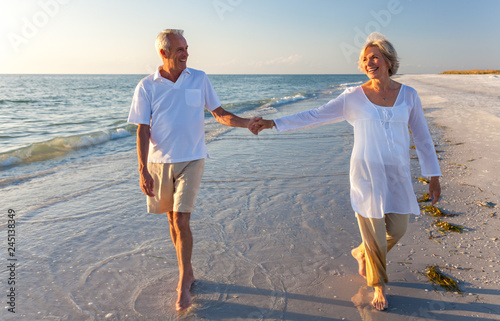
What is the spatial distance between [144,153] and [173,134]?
30 centimetres

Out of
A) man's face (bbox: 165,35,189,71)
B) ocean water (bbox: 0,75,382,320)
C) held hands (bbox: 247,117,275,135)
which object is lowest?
ocean water (bbox: 0,75,382,320)

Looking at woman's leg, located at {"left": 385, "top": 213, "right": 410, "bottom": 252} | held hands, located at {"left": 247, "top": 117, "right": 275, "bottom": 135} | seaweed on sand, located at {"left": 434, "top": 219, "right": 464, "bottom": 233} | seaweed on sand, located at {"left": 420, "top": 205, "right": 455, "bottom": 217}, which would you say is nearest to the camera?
woman's leg, located at {"left": 385, "top": 213, "right": 410, "bottom": 252}

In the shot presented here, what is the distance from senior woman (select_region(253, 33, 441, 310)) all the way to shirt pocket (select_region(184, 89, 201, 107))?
1282mm

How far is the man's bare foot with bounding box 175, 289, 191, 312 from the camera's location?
10.0ft

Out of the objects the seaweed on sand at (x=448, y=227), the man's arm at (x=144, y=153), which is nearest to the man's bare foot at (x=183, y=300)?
the man's arm at (x=144, y=153)

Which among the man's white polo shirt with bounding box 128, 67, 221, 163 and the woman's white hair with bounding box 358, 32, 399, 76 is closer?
the woman's white hair with bounding box 358, 32, 399, 76

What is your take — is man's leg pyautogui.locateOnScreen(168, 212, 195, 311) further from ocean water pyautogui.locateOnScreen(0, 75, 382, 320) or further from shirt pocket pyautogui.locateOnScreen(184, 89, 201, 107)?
shirt pocket pyautogui.locateOnScreen(184, 89, 201, 107)

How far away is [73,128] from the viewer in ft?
46.9

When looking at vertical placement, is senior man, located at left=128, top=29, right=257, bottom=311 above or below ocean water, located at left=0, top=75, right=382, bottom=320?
above

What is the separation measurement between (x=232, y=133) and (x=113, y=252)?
331 inches

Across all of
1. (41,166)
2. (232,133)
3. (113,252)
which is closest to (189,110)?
(113,252)

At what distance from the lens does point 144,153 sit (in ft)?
10.5

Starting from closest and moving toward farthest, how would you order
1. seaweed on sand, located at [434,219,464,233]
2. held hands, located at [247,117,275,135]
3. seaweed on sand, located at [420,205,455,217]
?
held hands, located at [247,117,275,135], seaweed on sand, located at [434,219,464,233], seaweed on sand, located at [420,205,455,217]

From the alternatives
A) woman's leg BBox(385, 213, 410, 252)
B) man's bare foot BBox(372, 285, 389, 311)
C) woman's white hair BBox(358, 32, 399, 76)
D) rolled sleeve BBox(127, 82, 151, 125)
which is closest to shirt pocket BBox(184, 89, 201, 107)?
rolled sleeve BBox(127, 82, 151, 125)
